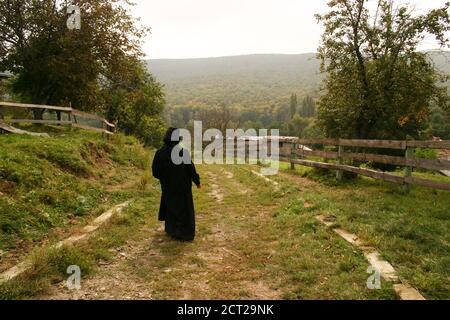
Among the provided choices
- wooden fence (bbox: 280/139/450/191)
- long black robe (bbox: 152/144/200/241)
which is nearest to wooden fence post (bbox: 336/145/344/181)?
wooden fence (bbox: 280/139/450/191)

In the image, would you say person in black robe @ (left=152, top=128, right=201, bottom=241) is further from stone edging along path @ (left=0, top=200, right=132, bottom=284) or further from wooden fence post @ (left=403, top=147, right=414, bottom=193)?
wooden fence post @ (left=403, top=147, right=414, bottom=193)

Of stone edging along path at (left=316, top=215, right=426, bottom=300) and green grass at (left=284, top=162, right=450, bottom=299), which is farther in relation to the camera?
green grass at (left=284, top=162, right=450, bottom=299)

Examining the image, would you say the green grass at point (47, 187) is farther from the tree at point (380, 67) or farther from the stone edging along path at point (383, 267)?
the tree at point (380, 67)

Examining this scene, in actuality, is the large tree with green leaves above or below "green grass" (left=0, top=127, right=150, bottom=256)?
above

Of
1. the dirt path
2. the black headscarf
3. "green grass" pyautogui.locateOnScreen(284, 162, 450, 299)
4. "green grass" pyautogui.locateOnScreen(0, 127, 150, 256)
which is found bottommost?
the dirt path

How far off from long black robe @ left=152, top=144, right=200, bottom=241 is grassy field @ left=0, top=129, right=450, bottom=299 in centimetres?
32

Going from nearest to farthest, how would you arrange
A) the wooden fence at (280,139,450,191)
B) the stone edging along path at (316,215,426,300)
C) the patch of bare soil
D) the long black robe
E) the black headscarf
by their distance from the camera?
1. the stone edging along path at (316,215,426,300)
2. the patch of bare soil
3. the long black robe
4. the black headscarf
5. the wooden fence at (280,139,450,191)

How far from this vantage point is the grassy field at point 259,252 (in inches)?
181

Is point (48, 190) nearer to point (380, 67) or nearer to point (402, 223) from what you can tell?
point (402, 223)

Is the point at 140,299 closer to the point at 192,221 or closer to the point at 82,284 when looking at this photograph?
the point at 82,284

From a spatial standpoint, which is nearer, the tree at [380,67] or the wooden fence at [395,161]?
the wooden fence at [395,161]

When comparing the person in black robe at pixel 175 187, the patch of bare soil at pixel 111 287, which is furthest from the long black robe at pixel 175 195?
the patch of bare soil at pixel 111 287

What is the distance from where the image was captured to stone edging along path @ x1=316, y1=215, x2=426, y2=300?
4229 millimetres

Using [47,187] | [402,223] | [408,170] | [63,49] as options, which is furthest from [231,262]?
[63,49]
